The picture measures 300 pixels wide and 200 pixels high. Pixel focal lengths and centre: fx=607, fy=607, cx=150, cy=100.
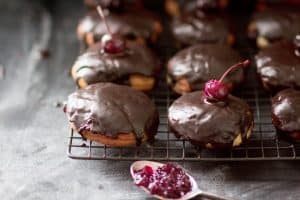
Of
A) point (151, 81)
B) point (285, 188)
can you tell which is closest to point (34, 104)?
point (151, 81)

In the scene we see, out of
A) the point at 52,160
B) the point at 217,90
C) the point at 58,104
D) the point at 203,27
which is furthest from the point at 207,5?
the point at 52,160

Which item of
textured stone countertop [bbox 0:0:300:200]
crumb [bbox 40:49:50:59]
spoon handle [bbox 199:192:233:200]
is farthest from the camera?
crumb [bbox 40:49:50:59]

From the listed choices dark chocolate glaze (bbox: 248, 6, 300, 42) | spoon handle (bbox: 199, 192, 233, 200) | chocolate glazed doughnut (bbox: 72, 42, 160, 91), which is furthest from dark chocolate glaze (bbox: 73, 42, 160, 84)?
spoon handle (bbox: 199, 192, 233, 200)

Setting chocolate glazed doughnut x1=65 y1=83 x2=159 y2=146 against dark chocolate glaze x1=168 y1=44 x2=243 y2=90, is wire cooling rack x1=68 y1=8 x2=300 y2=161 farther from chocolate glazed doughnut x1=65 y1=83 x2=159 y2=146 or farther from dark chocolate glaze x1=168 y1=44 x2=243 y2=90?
dark chocolate glaze x1=168 y1=44 x2=243 y2=90

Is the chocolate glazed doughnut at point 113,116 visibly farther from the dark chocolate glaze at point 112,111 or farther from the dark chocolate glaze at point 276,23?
the dark chocolate glaze at point 276,23

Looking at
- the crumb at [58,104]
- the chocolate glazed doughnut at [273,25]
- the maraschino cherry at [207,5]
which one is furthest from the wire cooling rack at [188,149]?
the maraschino cherry at [207,5]
